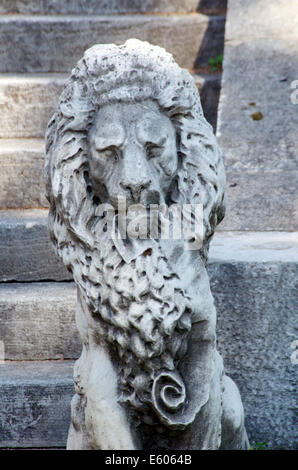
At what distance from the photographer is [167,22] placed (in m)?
5.11

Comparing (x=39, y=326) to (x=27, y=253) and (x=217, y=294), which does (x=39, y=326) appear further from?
(x=217, y=294)

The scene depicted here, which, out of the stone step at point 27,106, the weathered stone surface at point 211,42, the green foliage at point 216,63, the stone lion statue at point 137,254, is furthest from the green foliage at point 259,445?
the weathered stone surface at point 211,42

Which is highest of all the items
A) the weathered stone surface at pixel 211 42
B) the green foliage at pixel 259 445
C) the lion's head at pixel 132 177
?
the lion's head at pixel 132 177

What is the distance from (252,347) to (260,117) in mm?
1420

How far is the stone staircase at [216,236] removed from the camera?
11.0 feet

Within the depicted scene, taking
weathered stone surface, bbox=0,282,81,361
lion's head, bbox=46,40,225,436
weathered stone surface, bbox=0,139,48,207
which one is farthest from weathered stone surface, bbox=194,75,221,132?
lion's head, bbox=46,40,225,436

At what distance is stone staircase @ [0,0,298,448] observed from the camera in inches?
131

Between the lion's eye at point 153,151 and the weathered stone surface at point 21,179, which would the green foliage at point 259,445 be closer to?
the lion's eye at point 153,151

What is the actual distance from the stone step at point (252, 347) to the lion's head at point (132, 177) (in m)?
0.78

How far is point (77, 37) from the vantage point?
17.0 feet

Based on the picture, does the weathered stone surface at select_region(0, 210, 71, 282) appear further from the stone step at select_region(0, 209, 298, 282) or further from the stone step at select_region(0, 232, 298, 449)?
the stone step at select_region(0, 232, 298, 449)

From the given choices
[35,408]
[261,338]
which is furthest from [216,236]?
[35,408]

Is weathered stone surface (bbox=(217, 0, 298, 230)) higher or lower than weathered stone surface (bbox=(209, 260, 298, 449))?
higher
